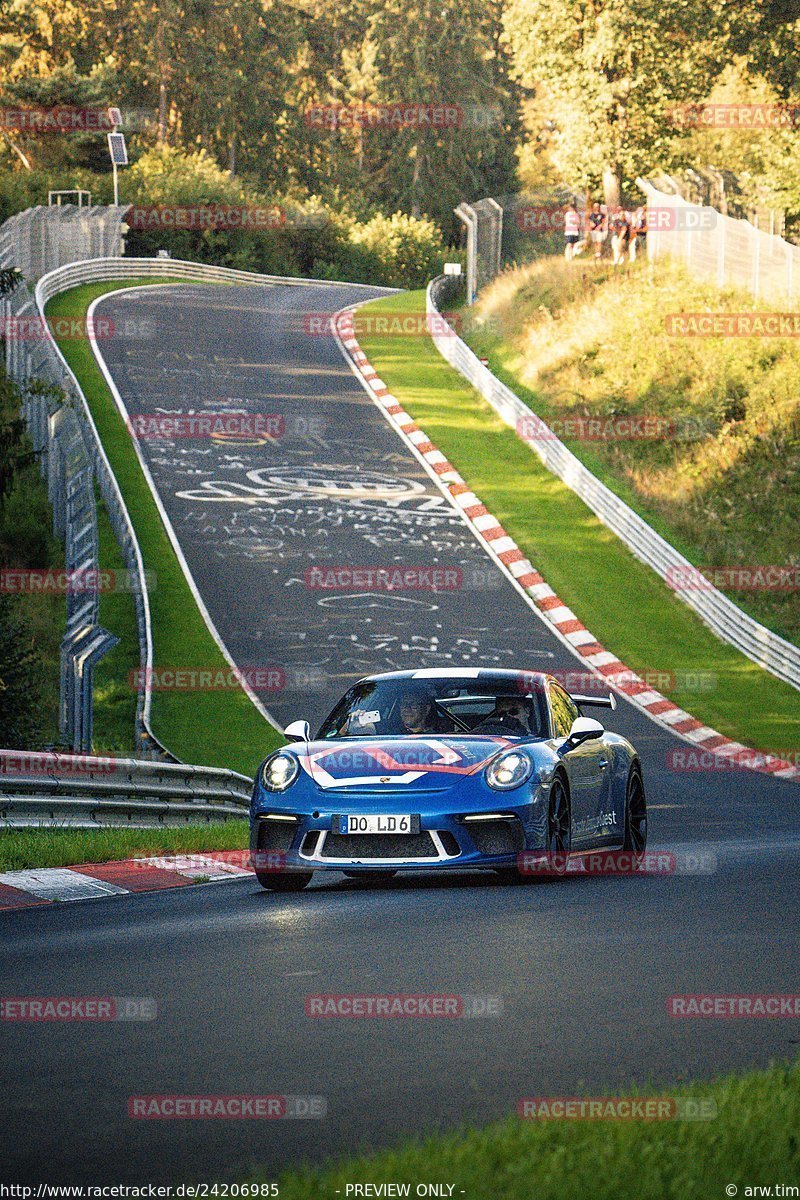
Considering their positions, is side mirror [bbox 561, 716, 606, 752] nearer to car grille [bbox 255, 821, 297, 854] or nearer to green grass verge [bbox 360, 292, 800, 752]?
car grille [bbox 255, 821, 297, 854]

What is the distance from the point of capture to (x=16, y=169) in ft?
262

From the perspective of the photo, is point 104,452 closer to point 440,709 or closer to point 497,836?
point 440,709

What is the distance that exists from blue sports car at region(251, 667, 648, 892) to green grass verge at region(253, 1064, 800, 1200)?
6027mm

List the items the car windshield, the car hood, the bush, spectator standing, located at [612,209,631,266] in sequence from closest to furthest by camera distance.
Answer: the car hood → the car windshield → spectator standing, located at [612,209,631,266] → the bush

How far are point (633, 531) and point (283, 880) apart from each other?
900 inches

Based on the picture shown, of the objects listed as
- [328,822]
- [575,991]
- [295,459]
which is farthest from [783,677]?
[575,991]

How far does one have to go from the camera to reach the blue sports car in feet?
36.1

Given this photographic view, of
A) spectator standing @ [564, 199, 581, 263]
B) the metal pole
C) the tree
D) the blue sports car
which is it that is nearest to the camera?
the blue sports car

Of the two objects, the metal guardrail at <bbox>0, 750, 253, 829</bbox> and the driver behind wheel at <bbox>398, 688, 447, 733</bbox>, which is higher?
the driver behind wheel at <bbox>398, 688, 447, 733</bbox>

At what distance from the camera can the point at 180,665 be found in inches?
1021

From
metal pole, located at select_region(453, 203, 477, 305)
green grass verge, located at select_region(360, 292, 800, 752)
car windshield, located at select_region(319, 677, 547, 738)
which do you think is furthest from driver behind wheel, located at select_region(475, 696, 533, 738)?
metal pole, located at select_region(453, 203, 477, 305)

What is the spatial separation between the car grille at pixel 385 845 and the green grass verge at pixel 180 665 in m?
10.2

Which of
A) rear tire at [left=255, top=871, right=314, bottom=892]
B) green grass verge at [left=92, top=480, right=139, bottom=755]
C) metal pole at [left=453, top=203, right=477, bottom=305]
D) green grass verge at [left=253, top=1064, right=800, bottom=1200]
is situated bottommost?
green grass verge at [left=92, top=480, right=139, bottom=755]

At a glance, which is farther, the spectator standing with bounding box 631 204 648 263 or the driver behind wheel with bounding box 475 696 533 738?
the spectator standing with bounding box 631 204 648 263
